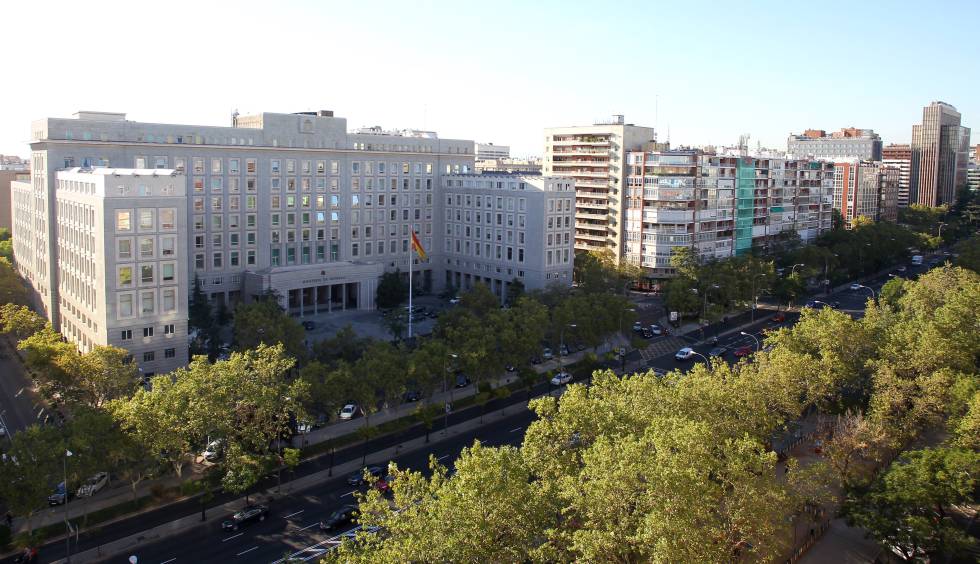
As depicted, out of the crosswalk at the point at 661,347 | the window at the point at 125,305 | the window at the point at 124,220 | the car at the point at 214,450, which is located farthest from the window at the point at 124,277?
the crosswalk at the point at 661,347

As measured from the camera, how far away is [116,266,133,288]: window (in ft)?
234

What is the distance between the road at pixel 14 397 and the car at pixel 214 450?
1923cm

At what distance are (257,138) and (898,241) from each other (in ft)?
433

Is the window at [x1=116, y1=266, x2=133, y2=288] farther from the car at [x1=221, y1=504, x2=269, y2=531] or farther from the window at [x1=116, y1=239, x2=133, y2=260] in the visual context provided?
the car at [x1=221, y1=504, x2=269, y2=531]

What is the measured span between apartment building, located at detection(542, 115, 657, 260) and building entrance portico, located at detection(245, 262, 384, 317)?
1753 inches

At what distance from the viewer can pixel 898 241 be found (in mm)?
162250

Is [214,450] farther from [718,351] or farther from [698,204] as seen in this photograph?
[698,204]

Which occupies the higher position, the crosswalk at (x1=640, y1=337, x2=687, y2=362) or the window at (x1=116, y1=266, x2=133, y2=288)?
the window at (x1=116, y1=266, x2=133, y2=288)

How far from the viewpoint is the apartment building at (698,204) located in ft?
440

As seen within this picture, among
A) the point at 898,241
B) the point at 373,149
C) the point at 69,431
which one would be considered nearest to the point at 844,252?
the point at 898,241

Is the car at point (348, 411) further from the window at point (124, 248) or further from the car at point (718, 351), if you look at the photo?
the car at point (718, 351)

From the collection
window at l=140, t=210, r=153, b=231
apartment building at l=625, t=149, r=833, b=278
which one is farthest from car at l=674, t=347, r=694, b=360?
window at l=140, t=210, r=153, b=231

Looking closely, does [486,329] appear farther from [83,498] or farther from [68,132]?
[68,132]

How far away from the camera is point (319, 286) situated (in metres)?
114
